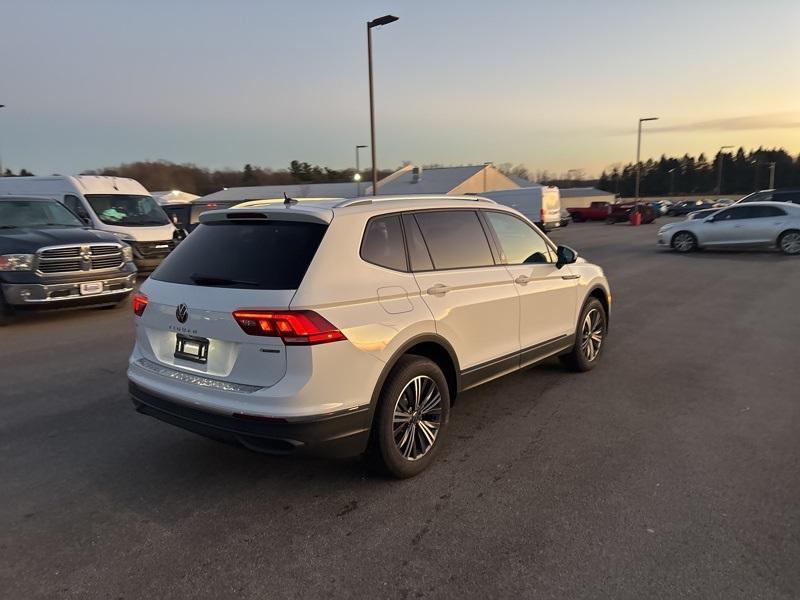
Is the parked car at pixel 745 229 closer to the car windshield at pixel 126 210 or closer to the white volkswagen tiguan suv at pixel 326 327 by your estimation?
the car windshield at pixel 126 210

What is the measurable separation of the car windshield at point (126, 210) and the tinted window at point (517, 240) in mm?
10773

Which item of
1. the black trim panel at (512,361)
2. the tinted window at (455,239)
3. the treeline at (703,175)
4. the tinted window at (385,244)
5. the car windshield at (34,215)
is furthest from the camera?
the treeline at (703,175)

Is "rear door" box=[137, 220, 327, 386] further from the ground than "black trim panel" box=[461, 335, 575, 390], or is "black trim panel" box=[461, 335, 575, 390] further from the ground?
"rear door" box=[137, 220, 327, 386]

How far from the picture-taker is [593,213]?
49969mm

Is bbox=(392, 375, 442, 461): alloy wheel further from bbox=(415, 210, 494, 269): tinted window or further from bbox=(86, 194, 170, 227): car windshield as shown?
bbox=(86, 194, 170, 227): car windshield

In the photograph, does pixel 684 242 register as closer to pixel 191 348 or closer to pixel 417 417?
pixel 417 417

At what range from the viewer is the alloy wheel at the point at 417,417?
378 cm

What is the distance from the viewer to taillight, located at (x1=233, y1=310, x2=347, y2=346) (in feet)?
10.5

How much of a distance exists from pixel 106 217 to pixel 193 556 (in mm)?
12029

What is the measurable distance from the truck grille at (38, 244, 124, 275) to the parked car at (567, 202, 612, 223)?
44.7 meters

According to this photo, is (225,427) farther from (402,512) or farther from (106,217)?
(106,217)

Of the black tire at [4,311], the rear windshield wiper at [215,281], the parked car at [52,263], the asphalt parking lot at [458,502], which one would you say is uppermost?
the rear windshield wiper at [215,281]

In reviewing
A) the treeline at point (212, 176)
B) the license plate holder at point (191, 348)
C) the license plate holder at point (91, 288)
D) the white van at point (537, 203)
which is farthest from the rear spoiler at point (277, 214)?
the treeline at point (212, 176)

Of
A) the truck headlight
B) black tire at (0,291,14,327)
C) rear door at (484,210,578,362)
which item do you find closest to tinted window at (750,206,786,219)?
rear door at (484,210,578,362)
